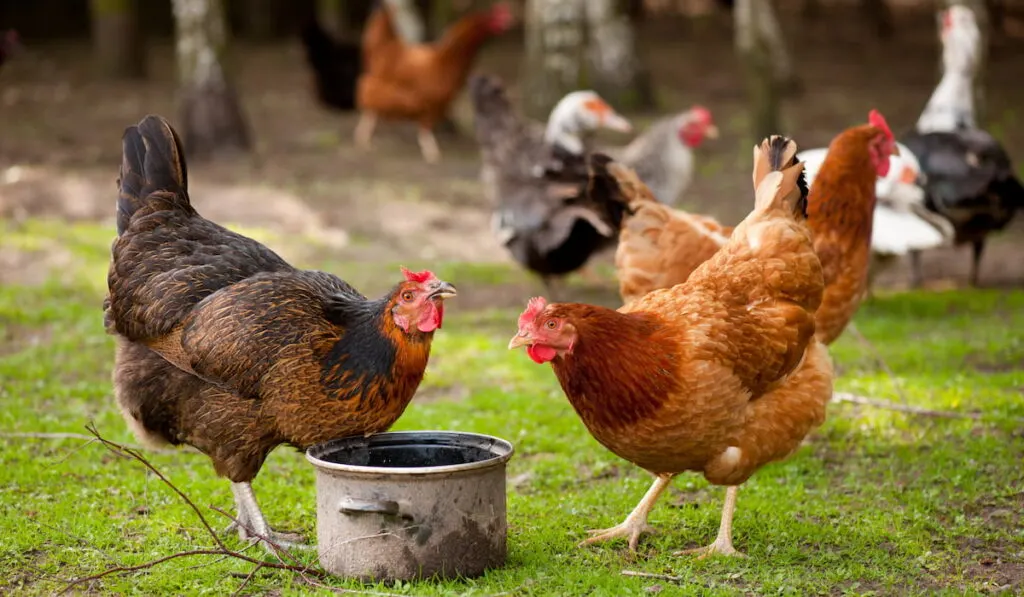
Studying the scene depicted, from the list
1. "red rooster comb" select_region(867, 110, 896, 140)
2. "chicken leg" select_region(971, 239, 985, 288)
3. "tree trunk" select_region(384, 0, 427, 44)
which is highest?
"tree trunk" select_region(384, 0, 427, 44)

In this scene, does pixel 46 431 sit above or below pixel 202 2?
below

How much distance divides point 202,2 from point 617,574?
35.5 ft

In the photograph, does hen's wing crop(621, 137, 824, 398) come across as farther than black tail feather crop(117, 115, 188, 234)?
No

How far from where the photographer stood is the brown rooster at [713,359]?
4391 millimetres

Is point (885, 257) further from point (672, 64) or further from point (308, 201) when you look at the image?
point (672, 64)

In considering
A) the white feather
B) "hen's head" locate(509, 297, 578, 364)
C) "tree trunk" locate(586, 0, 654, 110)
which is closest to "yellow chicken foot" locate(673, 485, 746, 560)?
"hen's head" locate(509, 297, 578, 364)

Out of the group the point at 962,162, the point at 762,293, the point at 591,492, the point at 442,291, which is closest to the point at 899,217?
the point at 962,162

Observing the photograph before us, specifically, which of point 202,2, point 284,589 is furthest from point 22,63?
point 284,589

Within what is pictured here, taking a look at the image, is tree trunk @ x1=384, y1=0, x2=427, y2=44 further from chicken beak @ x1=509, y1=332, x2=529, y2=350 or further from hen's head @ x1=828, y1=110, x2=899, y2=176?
chicken beak @ x1=509, y1=332, x2=529, y2=350

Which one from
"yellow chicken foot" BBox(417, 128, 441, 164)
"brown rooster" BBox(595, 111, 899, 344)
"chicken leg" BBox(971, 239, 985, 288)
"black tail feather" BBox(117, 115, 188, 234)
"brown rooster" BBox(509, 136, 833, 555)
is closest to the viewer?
"brown rooster" BBox(509, 136, 833, 555)

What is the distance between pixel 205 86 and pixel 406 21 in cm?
394

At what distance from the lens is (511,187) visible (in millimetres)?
9328

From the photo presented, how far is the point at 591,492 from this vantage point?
5.57 m

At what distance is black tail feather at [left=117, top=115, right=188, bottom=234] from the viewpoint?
5176mm
